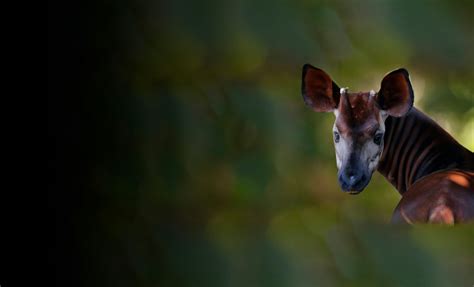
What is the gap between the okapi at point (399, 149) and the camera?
3.73 ft

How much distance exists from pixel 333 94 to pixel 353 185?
A: 122 mm

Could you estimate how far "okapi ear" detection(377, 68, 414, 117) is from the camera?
115 centimetres

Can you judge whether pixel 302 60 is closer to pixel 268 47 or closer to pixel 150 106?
pixel 268 47

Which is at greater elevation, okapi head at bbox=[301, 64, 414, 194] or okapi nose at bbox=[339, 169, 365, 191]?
okapi head at bbox=[301, 64, 414, 194]

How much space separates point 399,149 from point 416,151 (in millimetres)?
29

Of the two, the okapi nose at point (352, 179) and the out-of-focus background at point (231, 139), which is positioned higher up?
the out-of-focus background at point (231, 139)

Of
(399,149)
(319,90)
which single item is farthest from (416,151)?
(319,90)

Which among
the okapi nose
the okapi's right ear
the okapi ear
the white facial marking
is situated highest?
the okapi's right ear

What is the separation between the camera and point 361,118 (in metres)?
1.14

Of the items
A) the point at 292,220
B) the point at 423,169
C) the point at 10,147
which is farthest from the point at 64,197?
the point at 423,169

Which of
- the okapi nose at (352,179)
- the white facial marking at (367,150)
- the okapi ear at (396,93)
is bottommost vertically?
the okapi nose at (352,179)

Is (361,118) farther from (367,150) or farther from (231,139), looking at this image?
(231,139)

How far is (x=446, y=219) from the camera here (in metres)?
1.14

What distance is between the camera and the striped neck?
118cm
